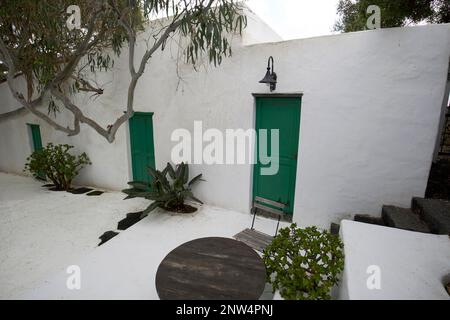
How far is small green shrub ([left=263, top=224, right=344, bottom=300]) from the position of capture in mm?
2104

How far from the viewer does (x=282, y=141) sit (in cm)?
433

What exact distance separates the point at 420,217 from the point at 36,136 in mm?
10213

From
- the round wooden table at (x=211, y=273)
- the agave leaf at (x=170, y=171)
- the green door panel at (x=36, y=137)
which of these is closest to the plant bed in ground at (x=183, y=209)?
the agave leaf at (x=170, y=171)

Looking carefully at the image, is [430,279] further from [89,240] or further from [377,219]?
[89,240]

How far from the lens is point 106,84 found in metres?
5.82

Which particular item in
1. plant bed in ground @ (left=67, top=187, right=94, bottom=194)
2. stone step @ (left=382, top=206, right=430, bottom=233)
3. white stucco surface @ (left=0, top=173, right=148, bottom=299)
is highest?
stone step @ (left=382, top=206, right=430, bottom=233)

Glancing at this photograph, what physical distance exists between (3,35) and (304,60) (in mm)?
5989

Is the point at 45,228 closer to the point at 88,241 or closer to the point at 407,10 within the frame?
the point at 88,241

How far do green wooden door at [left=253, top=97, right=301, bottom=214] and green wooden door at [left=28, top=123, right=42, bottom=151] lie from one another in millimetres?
7441

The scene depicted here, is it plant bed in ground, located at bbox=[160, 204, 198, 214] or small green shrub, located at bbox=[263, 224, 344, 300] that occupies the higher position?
small green shrub, located at bbox=[263, 224, 344, 300]

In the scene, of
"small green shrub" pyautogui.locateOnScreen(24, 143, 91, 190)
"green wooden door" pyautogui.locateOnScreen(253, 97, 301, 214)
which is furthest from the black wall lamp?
"small green shrub" pyautogui.locateOnScreen(24, 143, 91, 190)

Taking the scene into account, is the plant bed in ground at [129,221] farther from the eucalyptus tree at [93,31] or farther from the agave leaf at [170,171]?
the eucalyptus tree at [93,31]

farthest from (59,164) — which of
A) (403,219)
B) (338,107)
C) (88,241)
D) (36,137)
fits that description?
(403,219)

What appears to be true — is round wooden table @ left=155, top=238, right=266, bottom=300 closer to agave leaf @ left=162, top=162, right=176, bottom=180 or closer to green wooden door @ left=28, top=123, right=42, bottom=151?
agave leaf @ left=162, top=162, right=176, bottom=180
